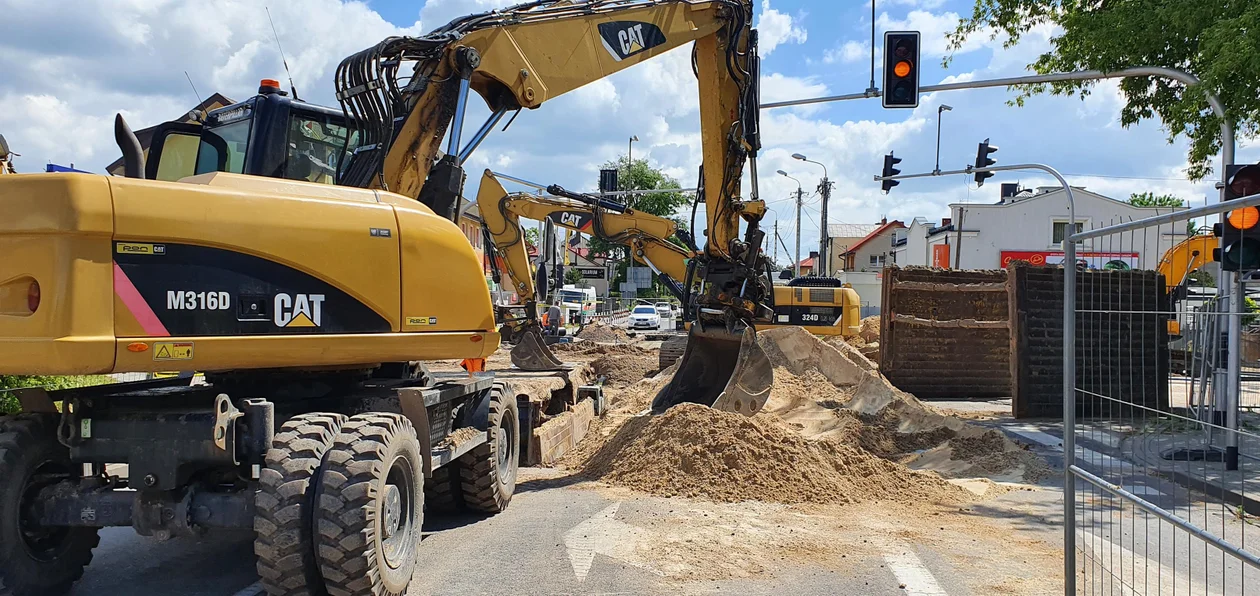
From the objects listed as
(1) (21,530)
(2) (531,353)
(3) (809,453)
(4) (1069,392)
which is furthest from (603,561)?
(2) (531,353)

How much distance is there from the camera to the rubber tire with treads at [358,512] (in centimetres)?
468

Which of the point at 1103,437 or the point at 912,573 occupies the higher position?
the point at 1103,437

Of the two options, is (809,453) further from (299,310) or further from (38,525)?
(38,525)

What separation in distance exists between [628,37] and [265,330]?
220 inches

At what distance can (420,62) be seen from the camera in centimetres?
695

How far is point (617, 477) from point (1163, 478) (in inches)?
199

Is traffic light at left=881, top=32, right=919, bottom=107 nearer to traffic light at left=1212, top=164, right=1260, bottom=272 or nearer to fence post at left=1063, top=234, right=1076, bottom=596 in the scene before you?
traffic light at left=1212, top=164, right=1260, bottom=272

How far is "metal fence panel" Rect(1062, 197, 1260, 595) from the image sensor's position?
13.9ft

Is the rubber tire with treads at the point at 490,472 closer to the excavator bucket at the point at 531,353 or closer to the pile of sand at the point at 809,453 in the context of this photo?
the pile of sand at the point at 809,453

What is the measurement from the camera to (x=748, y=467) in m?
8.23

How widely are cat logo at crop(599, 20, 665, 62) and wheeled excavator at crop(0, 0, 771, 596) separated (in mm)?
2060

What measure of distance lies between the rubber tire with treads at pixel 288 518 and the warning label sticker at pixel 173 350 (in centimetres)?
64

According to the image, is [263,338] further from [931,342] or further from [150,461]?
[931,342]

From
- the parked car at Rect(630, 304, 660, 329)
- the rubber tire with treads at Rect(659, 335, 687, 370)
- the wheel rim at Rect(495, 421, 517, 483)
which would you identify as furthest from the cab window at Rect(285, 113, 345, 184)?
the parked car at Rect(630, 304, 660, 329)
